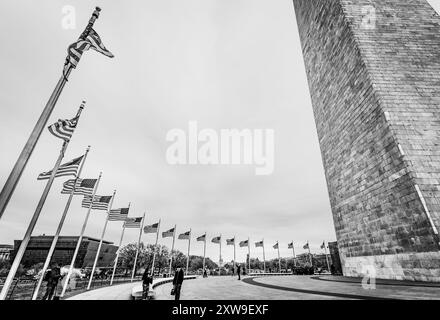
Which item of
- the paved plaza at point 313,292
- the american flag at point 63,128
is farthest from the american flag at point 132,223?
the american flag at point 63,128

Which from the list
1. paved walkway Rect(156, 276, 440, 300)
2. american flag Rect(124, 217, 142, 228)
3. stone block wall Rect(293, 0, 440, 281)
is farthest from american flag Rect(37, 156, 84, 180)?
stone block wall Rect(293, 0, 440, 281)

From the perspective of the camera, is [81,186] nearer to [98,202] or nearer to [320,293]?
[98,202]

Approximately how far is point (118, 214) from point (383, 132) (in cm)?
2241

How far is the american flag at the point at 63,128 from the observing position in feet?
32.7

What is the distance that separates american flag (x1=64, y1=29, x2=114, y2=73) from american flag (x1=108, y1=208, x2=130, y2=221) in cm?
1661

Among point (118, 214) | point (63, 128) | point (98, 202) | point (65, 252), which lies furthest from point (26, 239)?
point (65, 252)

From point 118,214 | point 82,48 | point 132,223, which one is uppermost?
point 82,48

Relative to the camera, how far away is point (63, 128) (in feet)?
33.3

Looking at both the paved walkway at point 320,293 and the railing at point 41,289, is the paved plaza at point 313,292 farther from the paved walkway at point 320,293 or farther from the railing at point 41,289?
the railing at point 41,289
